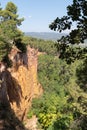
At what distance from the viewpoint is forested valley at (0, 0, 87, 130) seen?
11.2 meters

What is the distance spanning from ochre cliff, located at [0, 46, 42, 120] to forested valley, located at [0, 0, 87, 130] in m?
2.08

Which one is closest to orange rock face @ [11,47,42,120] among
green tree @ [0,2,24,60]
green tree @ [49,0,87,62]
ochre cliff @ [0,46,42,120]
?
Result: ochre cliff @ [0,46,42,120]

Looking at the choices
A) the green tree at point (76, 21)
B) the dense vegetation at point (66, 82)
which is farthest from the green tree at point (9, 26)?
the green tree at point (76, 21)

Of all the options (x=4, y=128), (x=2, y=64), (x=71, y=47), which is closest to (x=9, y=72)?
(x=2, y=64)

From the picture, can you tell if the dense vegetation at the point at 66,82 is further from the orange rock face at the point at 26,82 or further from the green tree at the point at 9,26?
the green tree at the point at 9,26

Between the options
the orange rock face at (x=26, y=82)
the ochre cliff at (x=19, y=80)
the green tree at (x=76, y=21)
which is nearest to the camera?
the green tree at (x=76, y=21)

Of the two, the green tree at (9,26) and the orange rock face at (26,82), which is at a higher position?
the green tree at (9,26)

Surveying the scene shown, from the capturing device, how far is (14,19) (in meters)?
58.8

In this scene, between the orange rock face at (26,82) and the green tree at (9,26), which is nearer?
the green tree at (9,26)

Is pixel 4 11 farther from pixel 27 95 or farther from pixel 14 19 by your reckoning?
pixel 27 95

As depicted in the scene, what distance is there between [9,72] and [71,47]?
4062 cm

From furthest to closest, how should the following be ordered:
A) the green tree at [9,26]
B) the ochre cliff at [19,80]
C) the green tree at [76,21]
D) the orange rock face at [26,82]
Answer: the orange rock face at [26,82] < the ochre cliff at [19,80] < the green tree at [9,26] < the green tree at [76,21]

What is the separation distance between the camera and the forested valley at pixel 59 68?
11.2 metres

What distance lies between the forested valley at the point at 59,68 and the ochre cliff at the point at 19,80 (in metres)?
2.08
